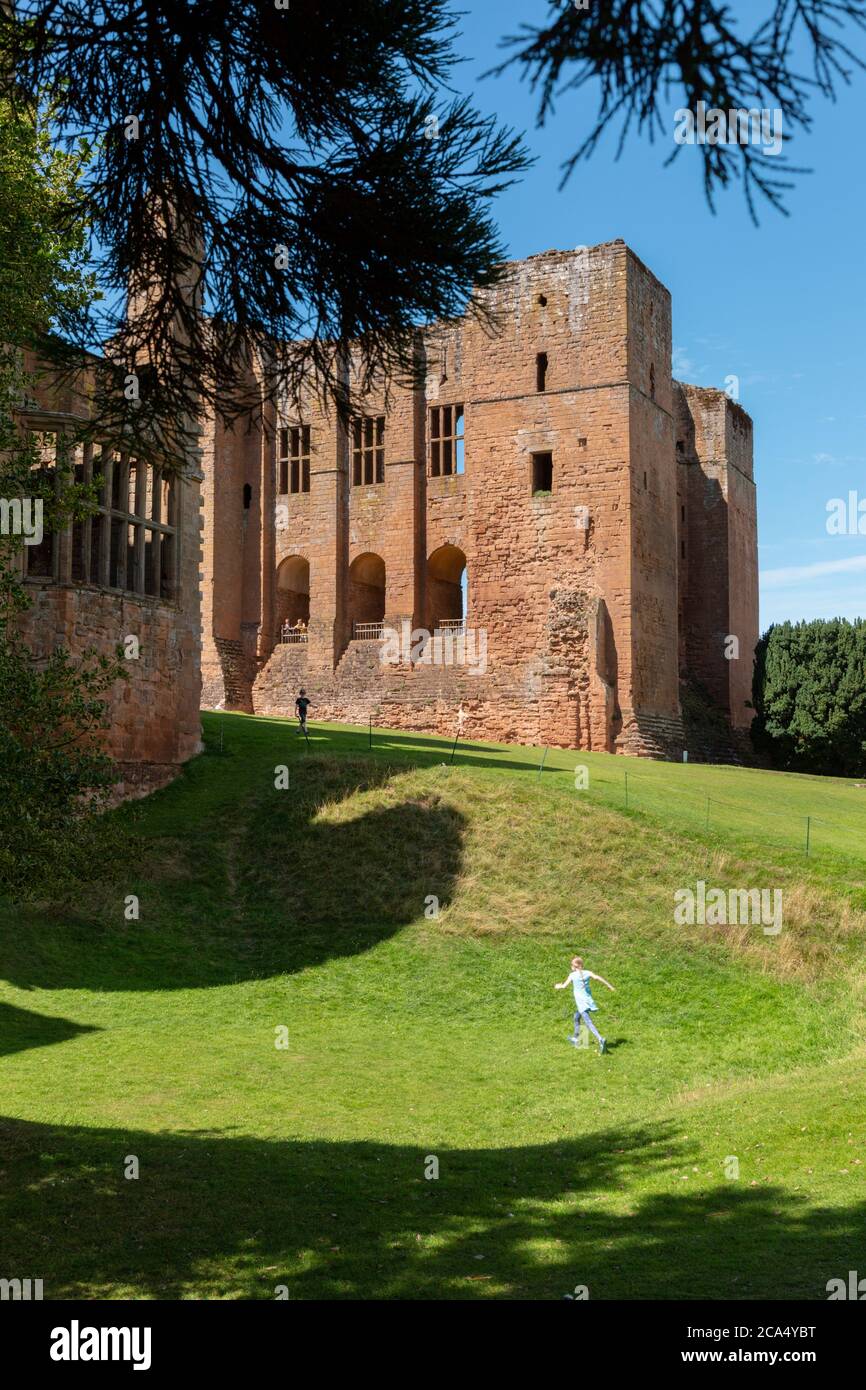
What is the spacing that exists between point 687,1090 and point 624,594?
25.3 m

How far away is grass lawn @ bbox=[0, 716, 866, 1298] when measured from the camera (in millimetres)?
8070

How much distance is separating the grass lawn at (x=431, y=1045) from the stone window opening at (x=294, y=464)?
1898 centimetres

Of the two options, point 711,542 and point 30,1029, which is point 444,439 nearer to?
point 711,542

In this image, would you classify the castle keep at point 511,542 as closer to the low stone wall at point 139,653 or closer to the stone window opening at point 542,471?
the stone window opening at point 542,471

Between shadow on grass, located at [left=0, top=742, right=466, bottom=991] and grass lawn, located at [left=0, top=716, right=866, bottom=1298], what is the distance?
6 cm

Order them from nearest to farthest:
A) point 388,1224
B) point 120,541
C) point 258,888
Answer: point 388,1224
point 258,888
point 120,541

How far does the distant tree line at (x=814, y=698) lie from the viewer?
135 feet

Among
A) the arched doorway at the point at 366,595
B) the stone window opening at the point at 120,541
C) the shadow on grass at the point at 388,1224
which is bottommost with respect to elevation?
the shadow on grass at the point at 388,1224

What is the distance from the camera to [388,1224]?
339 inches

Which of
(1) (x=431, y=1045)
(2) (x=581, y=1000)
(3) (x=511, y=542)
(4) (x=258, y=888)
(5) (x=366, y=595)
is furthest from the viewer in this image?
(5) (x=366, y=595)

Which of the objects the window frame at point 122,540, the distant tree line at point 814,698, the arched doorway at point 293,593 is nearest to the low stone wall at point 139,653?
the window frame at point 122,540

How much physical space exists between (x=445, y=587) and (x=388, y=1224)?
3694 centimetres

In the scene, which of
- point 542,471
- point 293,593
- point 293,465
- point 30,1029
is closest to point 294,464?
point 293,465

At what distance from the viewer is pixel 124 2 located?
24.5 feet
